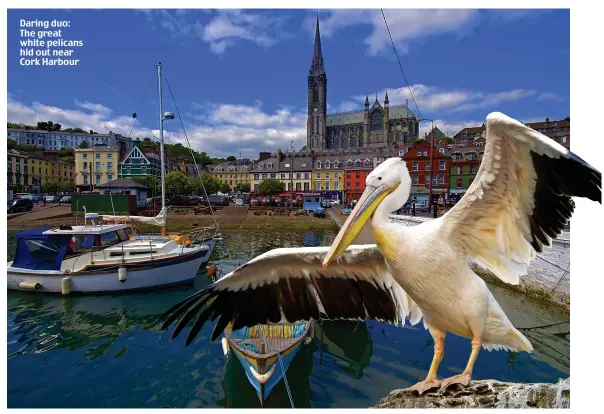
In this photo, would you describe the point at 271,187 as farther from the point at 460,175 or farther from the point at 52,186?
the point at 52,186

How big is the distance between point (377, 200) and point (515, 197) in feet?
2.35

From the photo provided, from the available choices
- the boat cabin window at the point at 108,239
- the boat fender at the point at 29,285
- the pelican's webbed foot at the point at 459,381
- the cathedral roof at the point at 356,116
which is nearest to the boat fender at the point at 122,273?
the boat cabin window at the point at 108,239

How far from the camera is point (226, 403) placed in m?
4.79

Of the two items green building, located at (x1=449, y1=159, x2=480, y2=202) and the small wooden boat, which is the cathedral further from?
the small wooden boat

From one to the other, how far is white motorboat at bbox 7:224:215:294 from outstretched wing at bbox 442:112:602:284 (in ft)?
30.7

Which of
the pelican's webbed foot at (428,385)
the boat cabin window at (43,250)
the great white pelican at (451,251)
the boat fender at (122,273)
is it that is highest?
the great white pelican at (451,251)

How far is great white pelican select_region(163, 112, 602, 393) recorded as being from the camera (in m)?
1.58

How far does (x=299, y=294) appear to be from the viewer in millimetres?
2414

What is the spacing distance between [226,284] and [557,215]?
2.06 metres

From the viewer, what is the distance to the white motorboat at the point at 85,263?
8984mm

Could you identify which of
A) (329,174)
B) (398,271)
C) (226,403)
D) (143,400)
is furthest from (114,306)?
(329,174)

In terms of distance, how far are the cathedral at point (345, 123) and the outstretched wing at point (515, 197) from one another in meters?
68.1

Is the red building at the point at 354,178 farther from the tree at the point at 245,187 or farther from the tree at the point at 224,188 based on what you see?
the tree at the point at 224,188

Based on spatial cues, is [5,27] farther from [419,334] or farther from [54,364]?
[419,334]
